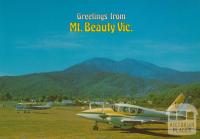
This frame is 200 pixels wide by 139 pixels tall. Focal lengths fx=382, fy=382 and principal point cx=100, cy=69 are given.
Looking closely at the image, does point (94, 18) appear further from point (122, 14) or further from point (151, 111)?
point (151, 111)

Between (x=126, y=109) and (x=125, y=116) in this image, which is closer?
(x=125, y=116)

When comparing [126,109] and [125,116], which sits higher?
[126,109]

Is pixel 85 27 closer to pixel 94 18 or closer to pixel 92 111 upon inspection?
pixel 94 18

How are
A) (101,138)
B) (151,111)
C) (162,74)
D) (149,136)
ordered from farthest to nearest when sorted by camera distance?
(162,74) → (151,111) → (149,136) → (101,138)

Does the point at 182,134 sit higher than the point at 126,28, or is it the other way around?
the point at 126,28

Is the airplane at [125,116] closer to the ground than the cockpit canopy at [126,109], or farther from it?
closer to the ground

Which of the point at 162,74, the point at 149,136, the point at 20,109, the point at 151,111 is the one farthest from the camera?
the point at 162,74

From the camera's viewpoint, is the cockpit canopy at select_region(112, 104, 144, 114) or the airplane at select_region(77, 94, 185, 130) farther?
the cockpit canopy at select_region(112, 104, 144, 114)

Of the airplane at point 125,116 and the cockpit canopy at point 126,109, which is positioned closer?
the airplane at point 125,116

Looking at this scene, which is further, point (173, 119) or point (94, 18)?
point (173, 119)

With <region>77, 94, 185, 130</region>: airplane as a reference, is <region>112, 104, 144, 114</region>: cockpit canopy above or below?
above

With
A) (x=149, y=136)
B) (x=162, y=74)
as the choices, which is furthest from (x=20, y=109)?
(x=162, y=74)
